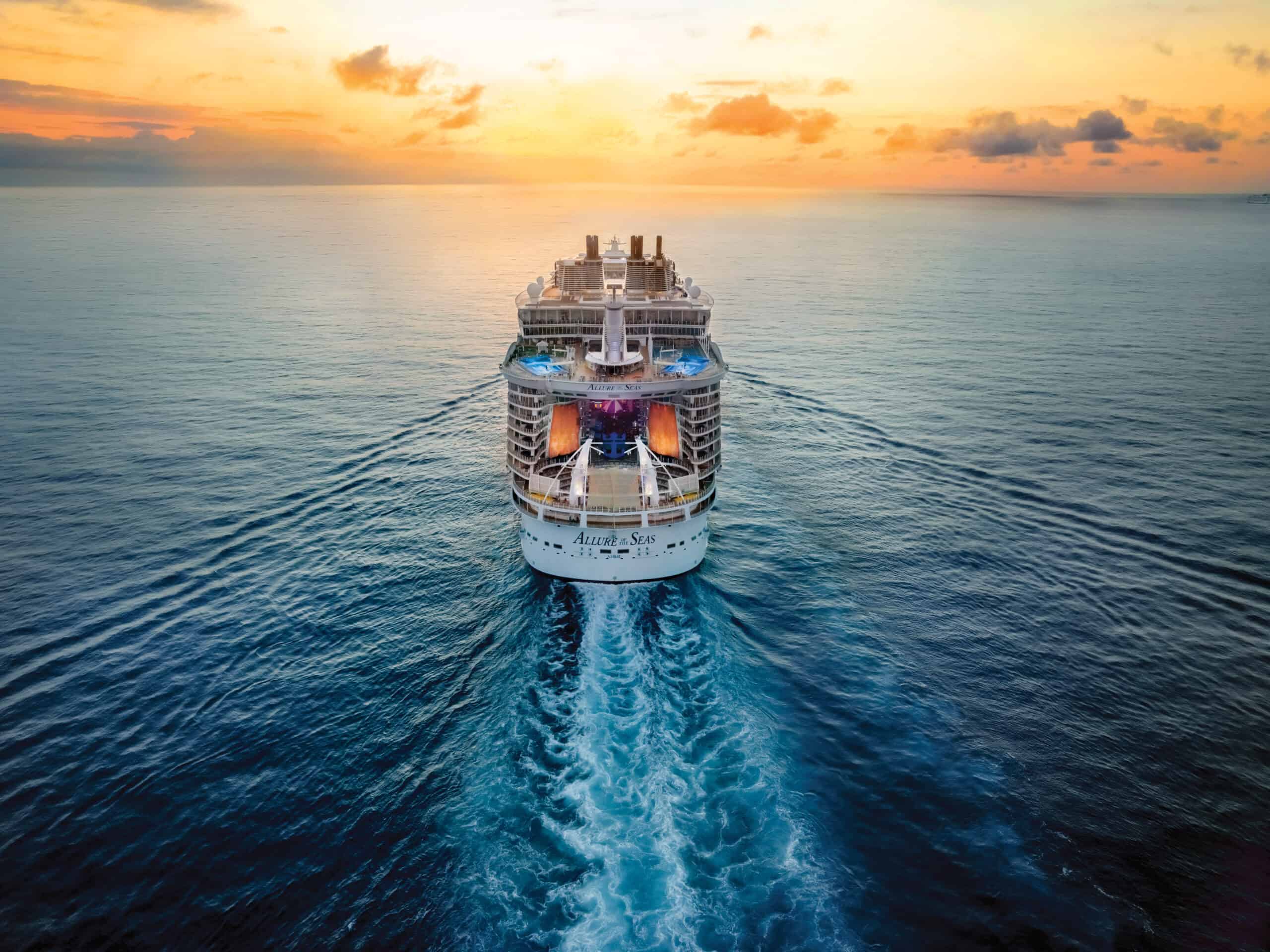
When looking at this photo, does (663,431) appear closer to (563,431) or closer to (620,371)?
(620,371)

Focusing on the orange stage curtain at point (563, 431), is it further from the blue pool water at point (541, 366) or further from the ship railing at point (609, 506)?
the ship railing at point (609, 506)

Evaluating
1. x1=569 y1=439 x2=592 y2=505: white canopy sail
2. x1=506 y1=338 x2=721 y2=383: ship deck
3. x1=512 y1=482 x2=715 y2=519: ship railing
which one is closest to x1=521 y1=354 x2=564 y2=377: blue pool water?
x1=506 y1=338 x2=721 y2=383: ship deck

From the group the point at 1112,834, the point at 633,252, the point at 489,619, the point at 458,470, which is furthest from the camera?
the point at 633,252

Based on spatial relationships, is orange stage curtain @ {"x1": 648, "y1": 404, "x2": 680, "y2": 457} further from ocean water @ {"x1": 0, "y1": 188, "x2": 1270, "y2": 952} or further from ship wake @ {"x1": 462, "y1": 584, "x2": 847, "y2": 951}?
ship wake @ {"x1": 462, "y1": 584, "x2": 847, "y2": 951}

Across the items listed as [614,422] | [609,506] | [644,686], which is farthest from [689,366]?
[644,686]

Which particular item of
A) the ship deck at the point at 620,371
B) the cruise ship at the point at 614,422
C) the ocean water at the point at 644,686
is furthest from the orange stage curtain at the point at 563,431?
the ocean water at the point at 644,686

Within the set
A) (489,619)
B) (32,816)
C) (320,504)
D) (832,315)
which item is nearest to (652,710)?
(489,619)

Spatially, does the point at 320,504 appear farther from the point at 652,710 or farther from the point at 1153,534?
the point at 1153,534
